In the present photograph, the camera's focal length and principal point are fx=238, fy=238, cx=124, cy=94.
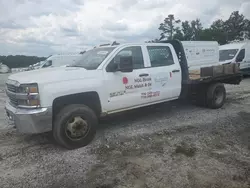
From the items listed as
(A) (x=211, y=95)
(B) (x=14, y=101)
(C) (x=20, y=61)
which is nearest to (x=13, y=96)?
(B) (x=14, y=101)

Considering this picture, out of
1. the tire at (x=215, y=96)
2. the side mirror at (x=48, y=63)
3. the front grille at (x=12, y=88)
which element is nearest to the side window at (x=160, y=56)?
the tire at (x=215, y=96)

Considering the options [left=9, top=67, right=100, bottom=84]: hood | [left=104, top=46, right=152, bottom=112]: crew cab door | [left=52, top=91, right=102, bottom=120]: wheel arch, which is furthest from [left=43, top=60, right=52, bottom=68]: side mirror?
[left=52, top=91, right=102, bottom=120]: wheel arch

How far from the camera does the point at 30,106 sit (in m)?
4.02

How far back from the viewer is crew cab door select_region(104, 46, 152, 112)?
4887 millimetres

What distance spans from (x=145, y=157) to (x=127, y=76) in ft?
5.98

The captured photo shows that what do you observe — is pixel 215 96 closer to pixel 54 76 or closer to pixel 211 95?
pixel 211 95

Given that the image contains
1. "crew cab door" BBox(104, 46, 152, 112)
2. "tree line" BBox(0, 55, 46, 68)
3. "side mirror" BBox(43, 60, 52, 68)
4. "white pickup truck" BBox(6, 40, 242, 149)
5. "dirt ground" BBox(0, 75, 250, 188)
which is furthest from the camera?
"tree line" BBox(0, 55, 46, 68)

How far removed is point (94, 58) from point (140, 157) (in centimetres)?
241

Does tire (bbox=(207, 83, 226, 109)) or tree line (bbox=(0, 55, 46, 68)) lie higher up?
tree line (bbox=(0, 55, 46, 68))

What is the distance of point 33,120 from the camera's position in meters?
3.99

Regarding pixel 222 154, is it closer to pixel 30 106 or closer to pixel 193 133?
pixel 193 133

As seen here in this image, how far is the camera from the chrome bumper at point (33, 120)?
399cm

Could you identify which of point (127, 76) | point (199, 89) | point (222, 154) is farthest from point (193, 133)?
point (199, 89)

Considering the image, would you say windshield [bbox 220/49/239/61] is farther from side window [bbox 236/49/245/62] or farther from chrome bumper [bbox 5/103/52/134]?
chrome bumper [bbox 5/103/52/134]
